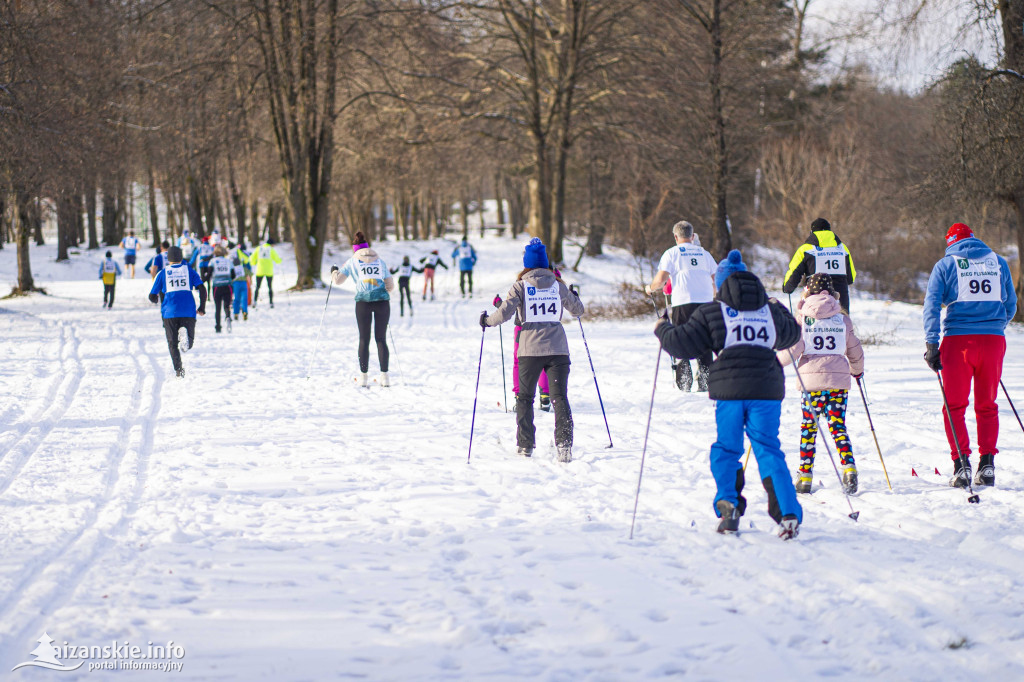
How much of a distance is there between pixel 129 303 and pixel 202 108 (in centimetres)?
690

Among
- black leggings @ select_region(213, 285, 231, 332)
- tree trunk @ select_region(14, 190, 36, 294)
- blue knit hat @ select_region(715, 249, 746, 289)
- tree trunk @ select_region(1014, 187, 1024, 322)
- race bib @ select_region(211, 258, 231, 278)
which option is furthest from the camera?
tree trunk @ select_region(14, 190, 36, 294)

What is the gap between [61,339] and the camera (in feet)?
57.7

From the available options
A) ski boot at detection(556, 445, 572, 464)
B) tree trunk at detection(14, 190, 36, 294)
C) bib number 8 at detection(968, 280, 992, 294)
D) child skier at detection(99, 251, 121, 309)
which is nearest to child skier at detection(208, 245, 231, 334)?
tree trunk at detection(14, 190, 36, 294)

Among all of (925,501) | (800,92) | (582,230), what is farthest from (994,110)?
(582,230)

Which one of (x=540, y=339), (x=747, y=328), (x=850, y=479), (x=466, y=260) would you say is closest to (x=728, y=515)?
(x=747, y=328)

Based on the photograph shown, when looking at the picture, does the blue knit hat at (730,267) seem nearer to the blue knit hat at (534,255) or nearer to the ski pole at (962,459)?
the ski pole at (962,459)

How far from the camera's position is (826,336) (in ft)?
22.0

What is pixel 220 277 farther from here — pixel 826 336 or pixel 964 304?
pixel 964 304

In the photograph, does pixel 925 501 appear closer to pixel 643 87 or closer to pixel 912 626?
pixel 912 626

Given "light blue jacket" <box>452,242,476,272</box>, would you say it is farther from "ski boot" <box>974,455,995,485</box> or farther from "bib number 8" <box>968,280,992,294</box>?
"ski boot" <box>974,455,995,485</box>

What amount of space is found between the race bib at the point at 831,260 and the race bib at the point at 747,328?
4.59m

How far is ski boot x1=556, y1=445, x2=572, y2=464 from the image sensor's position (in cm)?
778

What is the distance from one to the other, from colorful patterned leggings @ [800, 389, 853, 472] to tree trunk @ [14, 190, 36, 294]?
21252mm

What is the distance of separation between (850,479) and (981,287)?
5.83ft
